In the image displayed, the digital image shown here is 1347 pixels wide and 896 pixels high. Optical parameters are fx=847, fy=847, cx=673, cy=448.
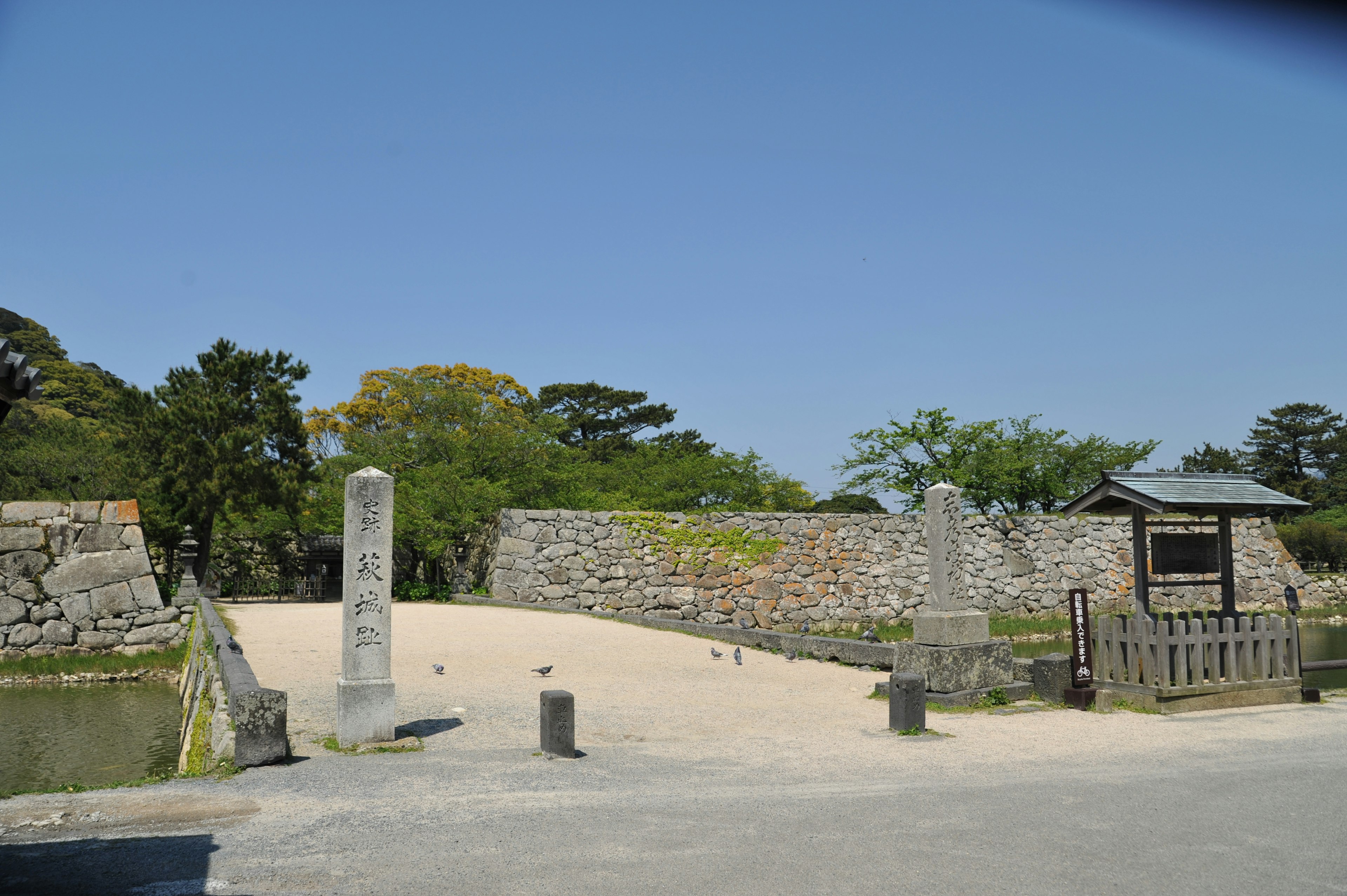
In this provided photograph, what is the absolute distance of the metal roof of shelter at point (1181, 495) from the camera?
9.45 m

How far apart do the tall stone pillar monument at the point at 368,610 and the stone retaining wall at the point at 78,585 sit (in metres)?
11.8

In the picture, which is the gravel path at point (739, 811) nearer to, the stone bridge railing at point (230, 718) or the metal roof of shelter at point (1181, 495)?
the stone bridge railing at point (230, 718)

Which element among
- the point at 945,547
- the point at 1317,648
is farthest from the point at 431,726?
the point at 1317,648

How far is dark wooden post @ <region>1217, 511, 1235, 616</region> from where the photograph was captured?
9.62 metres

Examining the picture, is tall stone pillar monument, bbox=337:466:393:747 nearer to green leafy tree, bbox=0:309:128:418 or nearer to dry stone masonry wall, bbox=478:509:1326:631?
dry stone masonry wall, bbox=478:509:1326:631

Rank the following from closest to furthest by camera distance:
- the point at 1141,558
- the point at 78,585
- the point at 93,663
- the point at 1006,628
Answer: the point at 1141,558
the point at 93,663
the point at 78,585
the point at 1006,628

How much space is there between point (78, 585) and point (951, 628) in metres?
15.4

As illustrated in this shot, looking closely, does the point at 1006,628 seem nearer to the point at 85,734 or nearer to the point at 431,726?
the point at 431,726

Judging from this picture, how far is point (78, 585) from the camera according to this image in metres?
15.6

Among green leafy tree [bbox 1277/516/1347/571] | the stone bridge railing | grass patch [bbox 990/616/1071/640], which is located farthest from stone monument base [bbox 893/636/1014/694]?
green leafy tree [bbox 1277/516/1347/571]

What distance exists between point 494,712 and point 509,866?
4.39 m

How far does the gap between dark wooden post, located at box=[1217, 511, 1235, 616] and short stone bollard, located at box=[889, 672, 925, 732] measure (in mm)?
4453

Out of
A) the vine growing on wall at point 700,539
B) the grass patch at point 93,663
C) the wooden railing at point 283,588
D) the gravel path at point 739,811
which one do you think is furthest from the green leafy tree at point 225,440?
the gravel path at point 739,811

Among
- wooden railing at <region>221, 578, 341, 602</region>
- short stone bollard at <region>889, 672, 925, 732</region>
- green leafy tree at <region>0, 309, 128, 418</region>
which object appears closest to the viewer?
short stone bollard at <region>889, 672, 925, 732</region>
